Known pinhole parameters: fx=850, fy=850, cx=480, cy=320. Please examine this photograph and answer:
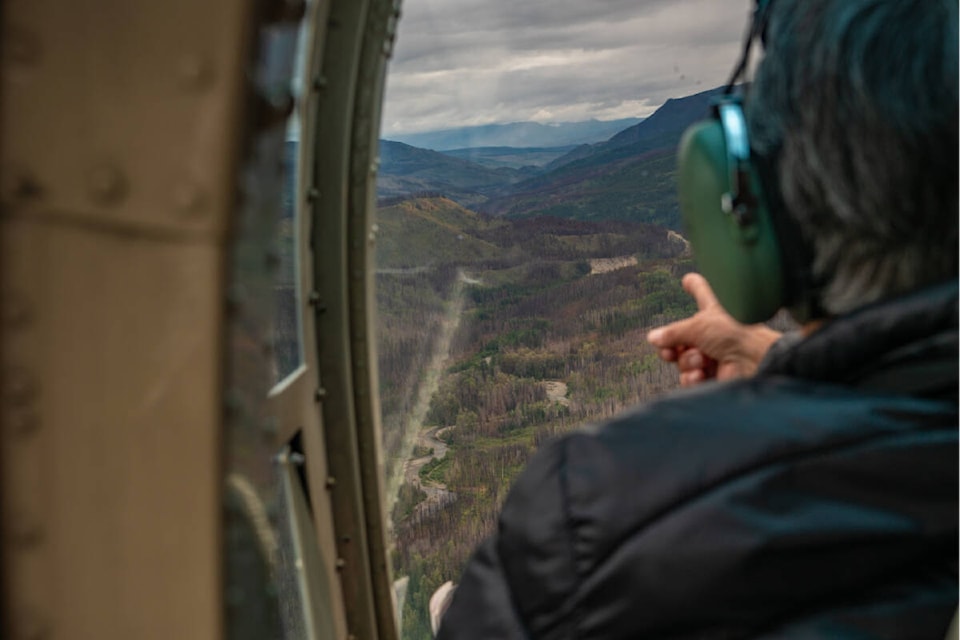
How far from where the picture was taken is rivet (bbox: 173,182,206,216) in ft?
2.07

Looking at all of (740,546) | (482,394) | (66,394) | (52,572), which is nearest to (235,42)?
(66,394)

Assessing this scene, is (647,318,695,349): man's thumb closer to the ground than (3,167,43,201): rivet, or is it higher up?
closer to the ground

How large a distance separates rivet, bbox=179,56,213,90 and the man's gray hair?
1.94ft

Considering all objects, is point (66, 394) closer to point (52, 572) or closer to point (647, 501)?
point (52, 572)

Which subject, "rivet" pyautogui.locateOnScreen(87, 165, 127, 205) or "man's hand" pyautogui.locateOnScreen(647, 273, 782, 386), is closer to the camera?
"rivet" pyautogui.locateOnScreen(87, 165, 127, 205)

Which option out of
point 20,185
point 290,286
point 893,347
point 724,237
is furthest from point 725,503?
point 290,286

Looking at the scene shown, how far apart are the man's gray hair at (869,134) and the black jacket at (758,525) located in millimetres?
118

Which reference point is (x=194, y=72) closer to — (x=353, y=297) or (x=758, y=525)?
(x=758, y=525)

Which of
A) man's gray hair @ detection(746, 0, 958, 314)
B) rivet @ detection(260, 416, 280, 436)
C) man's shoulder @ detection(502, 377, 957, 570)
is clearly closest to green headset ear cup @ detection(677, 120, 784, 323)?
man's gray hair @ detection(746, 0, 958, 314)

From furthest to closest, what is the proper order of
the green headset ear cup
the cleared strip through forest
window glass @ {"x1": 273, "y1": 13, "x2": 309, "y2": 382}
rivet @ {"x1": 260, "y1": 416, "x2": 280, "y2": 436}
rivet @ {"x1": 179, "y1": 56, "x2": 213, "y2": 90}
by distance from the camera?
the cleared strip through forest
window glass @ {"x1": 273, "y1": 13, "x2": 309, "y2": 382}
the green headset ear cup
rivet @ {"x1": 260, "y1": 416, "x2": 280, "y2": 436}
rivet @ {"x1": 179, "y1": 56, "x2": 213, "y2": 90}

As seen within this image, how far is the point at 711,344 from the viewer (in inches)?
58.4

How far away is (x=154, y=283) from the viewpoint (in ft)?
2.14

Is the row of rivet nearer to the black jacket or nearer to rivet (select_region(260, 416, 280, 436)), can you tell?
rivet (select_region(260, 416, 280, 436))

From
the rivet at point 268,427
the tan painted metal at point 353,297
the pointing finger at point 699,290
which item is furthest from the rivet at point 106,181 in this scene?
the tan painted metal at point 353,297
